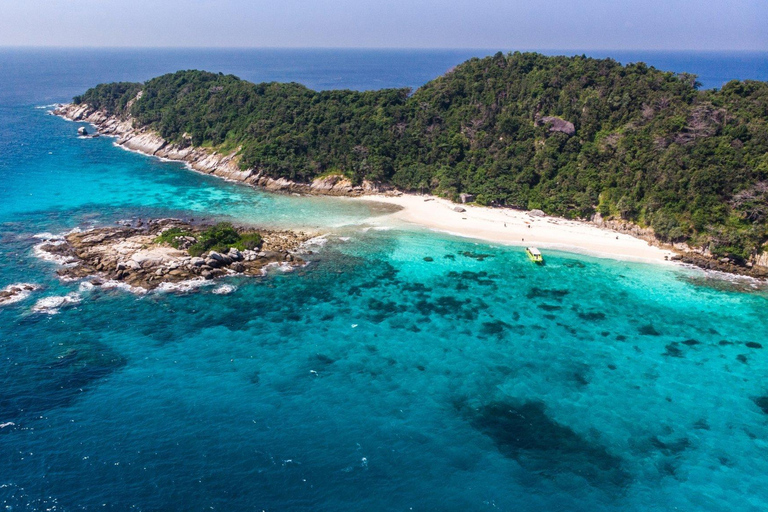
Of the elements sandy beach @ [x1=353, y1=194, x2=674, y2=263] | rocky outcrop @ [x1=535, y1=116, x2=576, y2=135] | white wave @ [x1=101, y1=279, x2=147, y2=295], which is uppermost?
rocky outcrop @ [x1=535, y1=116, x2=576, y2=135]

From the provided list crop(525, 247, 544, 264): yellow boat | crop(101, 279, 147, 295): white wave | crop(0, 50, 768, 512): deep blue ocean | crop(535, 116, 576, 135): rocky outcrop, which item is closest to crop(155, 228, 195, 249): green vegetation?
crop(101, 279, 147, 295): white wave

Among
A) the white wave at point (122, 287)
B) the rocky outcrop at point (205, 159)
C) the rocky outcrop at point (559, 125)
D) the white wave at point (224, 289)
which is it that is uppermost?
the rocky outcrop at point (559, 125)

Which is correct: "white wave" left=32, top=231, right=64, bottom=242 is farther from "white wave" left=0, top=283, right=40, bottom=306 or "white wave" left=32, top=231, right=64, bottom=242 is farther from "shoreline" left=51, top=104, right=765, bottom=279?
"shoreline" left=51, top=104, right=765, bottom=279

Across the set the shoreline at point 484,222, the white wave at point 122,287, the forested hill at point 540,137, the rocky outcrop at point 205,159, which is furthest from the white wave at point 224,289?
the forested hill at point 540,137

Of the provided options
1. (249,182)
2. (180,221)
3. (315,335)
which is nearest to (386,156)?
(249,182)

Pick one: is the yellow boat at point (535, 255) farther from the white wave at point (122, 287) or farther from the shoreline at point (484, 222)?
the white wave at point (122, 287)

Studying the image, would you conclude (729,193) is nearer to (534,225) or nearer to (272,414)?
(534,225)

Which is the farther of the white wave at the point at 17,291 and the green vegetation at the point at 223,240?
the green vegetation at the point at 223,240
